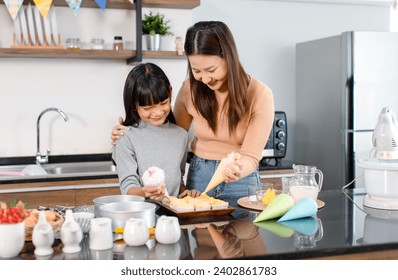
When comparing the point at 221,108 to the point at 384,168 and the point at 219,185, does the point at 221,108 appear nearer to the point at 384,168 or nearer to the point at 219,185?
the point at 219,185

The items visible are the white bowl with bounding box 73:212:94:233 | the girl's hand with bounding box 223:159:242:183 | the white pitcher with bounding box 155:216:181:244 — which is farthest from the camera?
the girl's hand with bounding box 223:159:242:183

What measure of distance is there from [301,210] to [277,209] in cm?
8

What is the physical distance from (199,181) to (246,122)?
34cm

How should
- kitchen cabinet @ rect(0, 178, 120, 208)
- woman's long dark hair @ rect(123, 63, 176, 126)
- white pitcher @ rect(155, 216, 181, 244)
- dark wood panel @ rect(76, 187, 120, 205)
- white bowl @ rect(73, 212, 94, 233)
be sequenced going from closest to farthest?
white pitcher @ rect(155, 216, 181, 244) → white bowl @ rect(73, 212, 94, 233) → woman's long dark hair @ rect(123, 63, 176, 126) → kitchen cabinet @ rect(0, 178, 120, 208) → dark wood panel @ rect(76, 187, 120, 205)

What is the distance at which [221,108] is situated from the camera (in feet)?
7.61

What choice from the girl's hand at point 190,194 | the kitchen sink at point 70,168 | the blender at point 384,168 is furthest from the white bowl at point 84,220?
the kitchen sink at point 70,168

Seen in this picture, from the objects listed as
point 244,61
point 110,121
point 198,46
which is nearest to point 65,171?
point 110,121

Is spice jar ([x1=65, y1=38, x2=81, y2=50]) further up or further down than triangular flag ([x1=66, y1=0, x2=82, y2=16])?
further down

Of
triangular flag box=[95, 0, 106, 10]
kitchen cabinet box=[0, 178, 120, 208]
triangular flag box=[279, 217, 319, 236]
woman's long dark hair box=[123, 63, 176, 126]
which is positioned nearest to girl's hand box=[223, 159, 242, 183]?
triangular flag box=[279, 217, 319, 236]

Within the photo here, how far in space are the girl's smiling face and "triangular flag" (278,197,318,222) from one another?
0.66 meters

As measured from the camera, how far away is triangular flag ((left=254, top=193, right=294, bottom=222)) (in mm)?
1837

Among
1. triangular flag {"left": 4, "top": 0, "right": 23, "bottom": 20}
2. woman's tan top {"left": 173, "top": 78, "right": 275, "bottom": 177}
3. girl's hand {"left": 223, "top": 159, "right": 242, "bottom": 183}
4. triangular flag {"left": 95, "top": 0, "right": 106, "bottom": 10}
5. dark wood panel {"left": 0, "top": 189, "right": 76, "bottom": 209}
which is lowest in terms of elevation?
dark wood panel {"left": 0, "top": 189, "right": 76, "bottom": 209}

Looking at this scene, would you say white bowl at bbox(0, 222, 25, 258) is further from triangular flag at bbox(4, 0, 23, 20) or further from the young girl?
triangular flag at bbox(4, 0, 23, 20)

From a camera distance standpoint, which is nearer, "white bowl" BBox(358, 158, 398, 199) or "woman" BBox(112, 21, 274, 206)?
"white bowl" BBox(358, 158, 398, 199)
